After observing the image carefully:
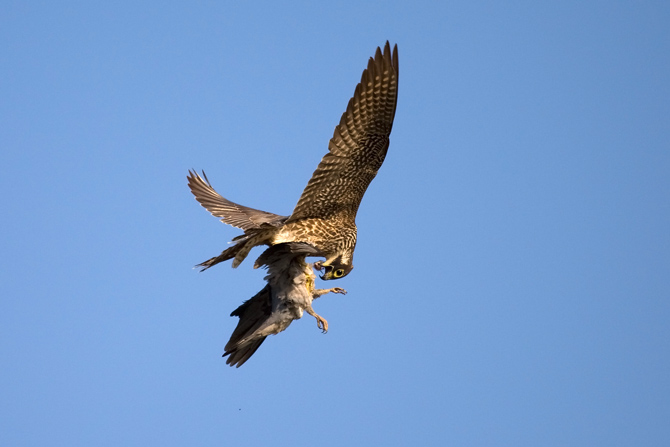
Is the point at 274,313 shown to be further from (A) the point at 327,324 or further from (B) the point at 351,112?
(B) the point at 351,112

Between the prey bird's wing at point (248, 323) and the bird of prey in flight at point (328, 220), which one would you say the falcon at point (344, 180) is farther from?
the prey bird's wing at point (248, 323)

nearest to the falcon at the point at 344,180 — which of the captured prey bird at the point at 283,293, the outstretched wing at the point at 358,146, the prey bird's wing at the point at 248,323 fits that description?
the outstretched wing at the point at 358,146

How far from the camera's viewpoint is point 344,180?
33.7ft

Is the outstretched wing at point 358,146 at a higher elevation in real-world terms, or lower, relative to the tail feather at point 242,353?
higher

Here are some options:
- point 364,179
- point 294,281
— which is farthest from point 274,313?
point 364,179

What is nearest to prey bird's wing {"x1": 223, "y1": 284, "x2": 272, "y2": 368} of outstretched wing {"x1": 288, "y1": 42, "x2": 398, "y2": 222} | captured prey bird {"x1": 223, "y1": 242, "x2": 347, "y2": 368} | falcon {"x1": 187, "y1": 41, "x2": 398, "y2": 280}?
captured prey bird {"x1": 223, "y1": 242, "x2": 347, "y2": 368}

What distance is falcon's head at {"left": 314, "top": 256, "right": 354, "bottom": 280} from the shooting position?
33.9ft

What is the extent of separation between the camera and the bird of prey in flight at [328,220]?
983 centimetres

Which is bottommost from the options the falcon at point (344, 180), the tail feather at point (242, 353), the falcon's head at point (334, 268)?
the tail feather at point (242, 353)

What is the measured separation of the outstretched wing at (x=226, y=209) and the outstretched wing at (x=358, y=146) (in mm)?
631

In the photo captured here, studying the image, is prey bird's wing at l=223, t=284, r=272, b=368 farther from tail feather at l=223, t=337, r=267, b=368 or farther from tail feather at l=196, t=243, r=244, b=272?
tail feather at l=196, t=243, r=244, b=272

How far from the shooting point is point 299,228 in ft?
33.6

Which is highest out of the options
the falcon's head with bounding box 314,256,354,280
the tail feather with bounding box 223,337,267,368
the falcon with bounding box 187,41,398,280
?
the falcon with bounding box 187,41,398,280

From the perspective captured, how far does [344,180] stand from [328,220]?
0.53m
